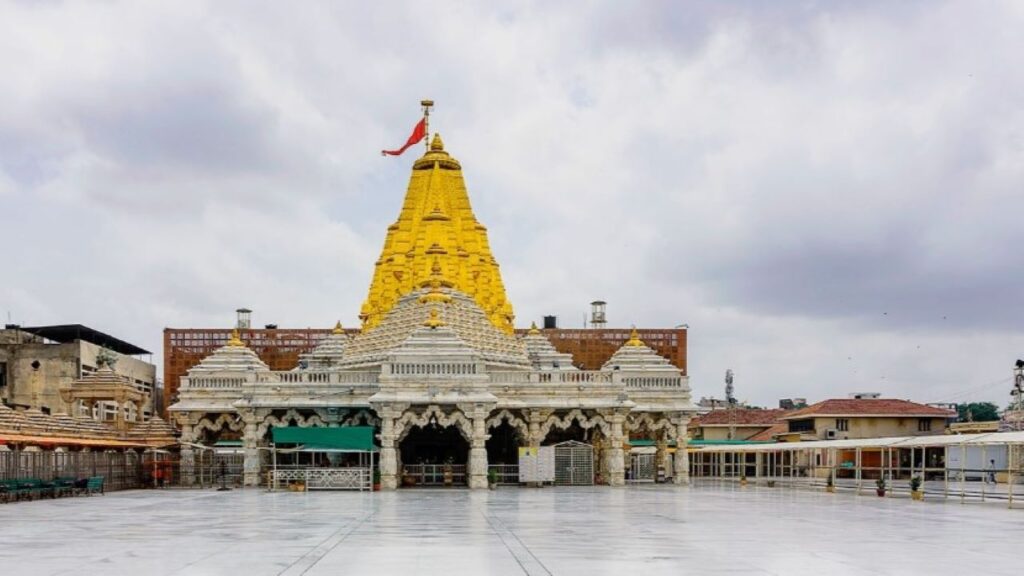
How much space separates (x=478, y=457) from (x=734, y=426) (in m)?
49.1

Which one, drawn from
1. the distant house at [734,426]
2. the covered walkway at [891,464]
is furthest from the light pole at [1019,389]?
the distant house at [734,426]

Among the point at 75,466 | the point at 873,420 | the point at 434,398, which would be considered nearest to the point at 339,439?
the point at 434,398

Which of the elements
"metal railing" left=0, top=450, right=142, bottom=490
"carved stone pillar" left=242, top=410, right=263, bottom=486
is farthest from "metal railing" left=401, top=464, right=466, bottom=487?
"metal railing" left=0, top=450, right=142, bottom=490

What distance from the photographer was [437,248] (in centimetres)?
6838

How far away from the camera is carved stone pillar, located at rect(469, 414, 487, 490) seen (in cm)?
5188

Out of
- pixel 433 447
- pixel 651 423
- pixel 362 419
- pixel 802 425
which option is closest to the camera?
pixel 362 419

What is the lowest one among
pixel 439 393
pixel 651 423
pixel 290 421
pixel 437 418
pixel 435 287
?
pixel 651 423

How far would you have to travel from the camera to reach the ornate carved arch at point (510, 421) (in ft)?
183

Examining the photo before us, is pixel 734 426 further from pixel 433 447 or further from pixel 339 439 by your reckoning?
pixel 339 439

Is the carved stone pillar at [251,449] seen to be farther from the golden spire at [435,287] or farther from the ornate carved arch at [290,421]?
the golden spire at [435,287]

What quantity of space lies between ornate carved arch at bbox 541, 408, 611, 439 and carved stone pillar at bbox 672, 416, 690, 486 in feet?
21.4

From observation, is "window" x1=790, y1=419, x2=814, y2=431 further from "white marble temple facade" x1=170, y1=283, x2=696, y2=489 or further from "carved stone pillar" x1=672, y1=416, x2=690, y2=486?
"carved stone pillar" x1=672, y1=416, x2=690, y2=486

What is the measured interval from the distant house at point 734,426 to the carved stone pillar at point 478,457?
47.5m

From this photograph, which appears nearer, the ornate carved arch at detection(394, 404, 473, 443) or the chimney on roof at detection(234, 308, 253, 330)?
the ornate carved arch at detection(394, 404, 473, 443)
